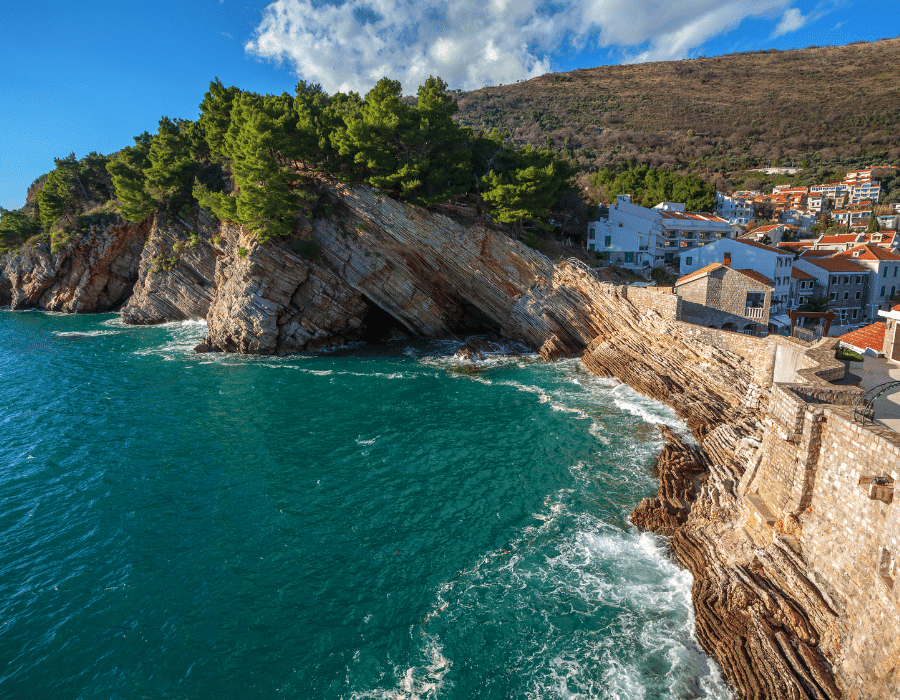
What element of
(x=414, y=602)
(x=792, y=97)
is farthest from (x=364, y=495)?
(x=792, y=97)

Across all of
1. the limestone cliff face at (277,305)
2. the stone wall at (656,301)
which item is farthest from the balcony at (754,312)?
the limestone cliff face at (277,305)

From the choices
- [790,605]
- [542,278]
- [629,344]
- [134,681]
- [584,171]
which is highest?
[584,171]

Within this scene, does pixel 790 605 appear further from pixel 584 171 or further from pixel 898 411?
pixel 584 171

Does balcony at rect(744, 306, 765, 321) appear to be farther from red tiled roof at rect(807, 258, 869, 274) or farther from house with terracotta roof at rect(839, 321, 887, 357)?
red tiled roof at rect(807, 258, 869, 274)

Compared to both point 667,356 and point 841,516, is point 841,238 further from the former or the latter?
point 841,516

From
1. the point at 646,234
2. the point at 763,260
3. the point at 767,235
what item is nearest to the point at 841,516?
the point at 763,260

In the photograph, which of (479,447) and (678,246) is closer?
(479,447)

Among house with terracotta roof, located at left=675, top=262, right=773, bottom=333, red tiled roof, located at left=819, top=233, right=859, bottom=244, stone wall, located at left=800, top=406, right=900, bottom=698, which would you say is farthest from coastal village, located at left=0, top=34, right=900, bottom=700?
red tiled roof, located at left=819, top=233, right=859, bottom=244
